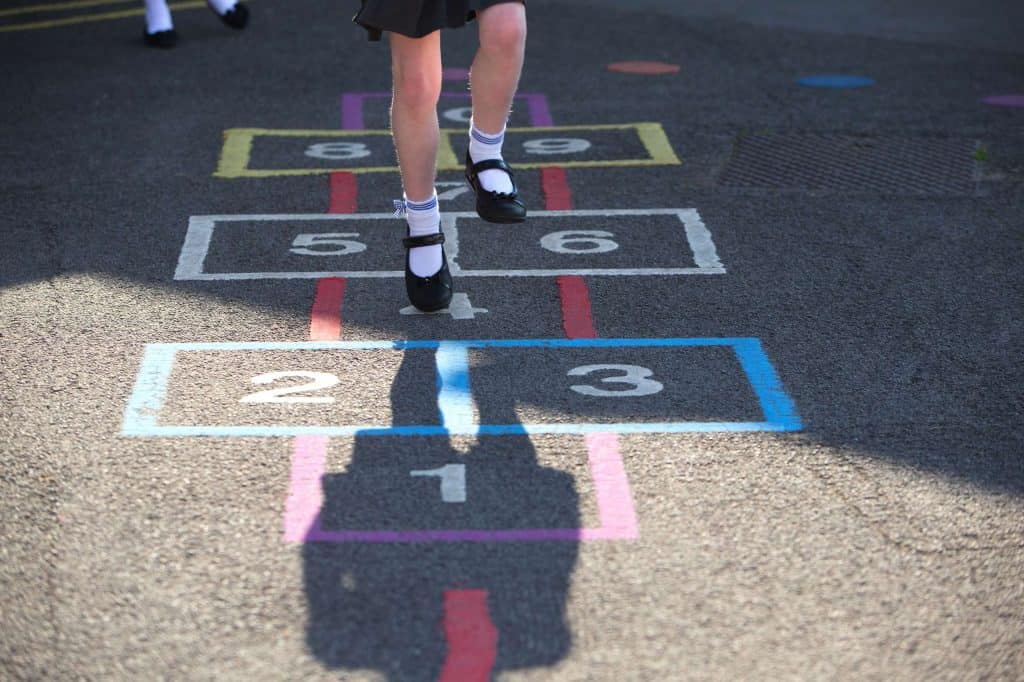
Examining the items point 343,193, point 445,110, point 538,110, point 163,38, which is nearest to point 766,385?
point 343,193

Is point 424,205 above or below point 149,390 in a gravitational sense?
above

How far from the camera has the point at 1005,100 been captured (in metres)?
8.16

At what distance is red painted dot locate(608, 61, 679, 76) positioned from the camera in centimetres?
902

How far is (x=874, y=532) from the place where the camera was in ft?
10.9

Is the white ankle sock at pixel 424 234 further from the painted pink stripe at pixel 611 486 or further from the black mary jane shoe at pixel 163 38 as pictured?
the black mary jane shoe at pixel 163 38

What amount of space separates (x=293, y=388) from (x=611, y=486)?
3.71ft

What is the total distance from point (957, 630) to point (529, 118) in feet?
17.2

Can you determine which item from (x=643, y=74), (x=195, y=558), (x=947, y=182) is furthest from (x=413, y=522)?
(x=643, y=74)

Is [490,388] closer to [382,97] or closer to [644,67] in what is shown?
[382,97]

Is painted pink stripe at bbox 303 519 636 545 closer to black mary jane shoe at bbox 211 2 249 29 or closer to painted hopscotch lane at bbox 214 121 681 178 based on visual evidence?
painted hopscotch lane at bbox 214 121 681 178

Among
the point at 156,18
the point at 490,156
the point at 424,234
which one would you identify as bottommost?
the point at 156,18

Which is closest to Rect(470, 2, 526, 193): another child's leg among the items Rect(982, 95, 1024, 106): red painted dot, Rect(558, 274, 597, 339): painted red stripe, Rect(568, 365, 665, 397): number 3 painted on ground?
Rect(558, 274, 597, 339): painted red stripe

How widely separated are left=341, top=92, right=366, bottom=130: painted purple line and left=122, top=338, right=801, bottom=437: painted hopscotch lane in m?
3.30

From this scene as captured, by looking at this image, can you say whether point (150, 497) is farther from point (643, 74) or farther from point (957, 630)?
point (643, 74)
